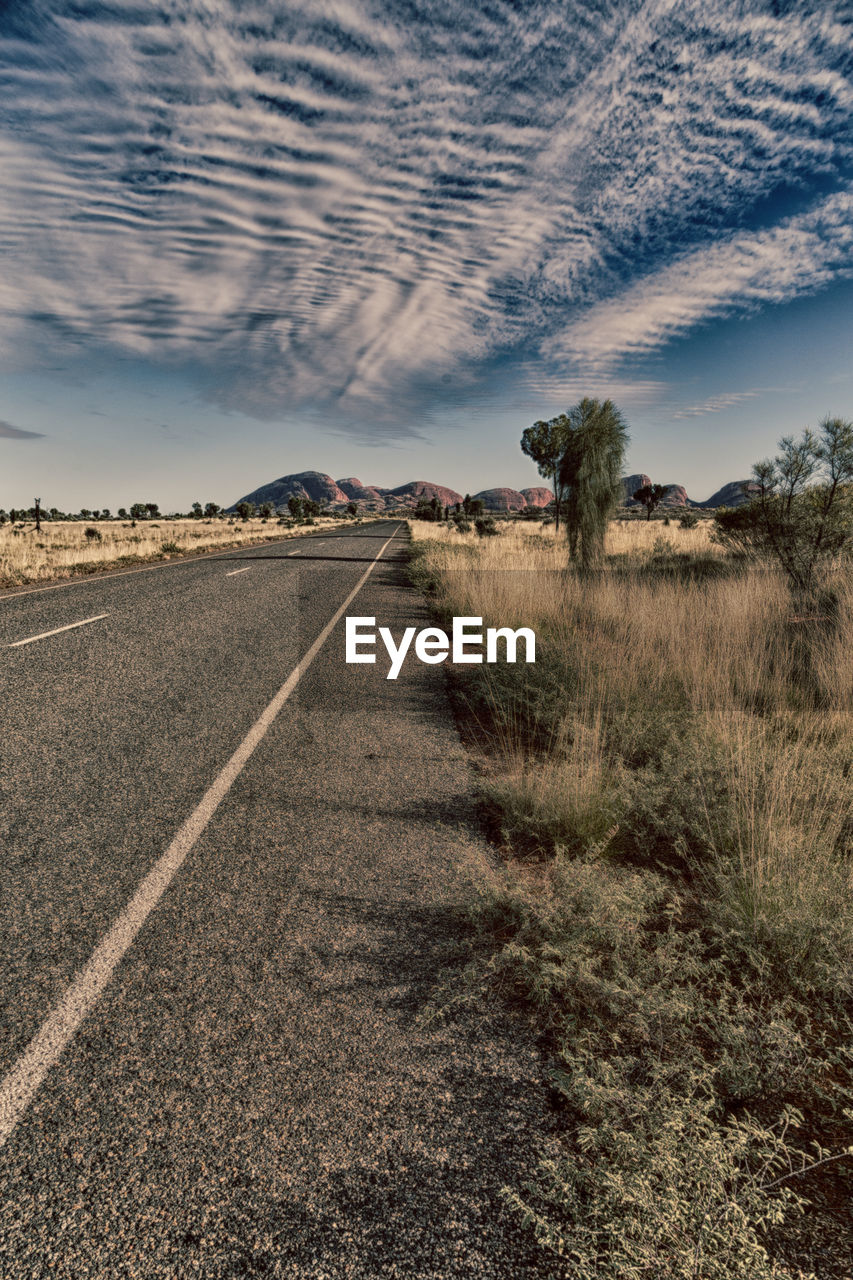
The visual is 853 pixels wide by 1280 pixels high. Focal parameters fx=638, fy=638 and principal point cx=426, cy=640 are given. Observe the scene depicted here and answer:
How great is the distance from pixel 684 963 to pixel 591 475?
13.9m

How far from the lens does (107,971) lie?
2.68 metres

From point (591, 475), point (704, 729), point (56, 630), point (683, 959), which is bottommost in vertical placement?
point (683, 959)

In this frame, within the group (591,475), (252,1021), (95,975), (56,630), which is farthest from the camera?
(591,475)

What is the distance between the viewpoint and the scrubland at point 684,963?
1771mm

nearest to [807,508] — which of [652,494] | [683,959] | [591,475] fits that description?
[591,475]

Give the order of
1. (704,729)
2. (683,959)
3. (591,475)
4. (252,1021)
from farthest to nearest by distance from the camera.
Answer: (591,475)
(704,729)
(683,959)
(252,1021)

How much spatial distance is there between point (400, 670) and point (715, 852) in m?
5.30

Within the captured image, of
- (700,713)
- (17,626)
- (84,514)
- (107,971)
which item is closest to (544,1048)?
(107,971)

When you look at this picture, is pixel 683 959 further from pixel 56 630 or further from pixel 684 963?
pixel 56 630

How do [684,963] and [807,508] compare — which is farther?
[807,508]

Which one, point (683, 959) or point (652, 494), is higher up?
point (652, 494)

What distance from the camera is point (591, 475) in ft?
50.0

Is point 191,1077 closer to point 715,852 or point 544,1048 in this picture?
point 544,1048

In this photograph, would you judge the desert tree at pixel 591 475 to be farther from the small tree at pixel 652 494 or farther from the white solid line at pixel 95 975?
the small tree at pixel 652 494
